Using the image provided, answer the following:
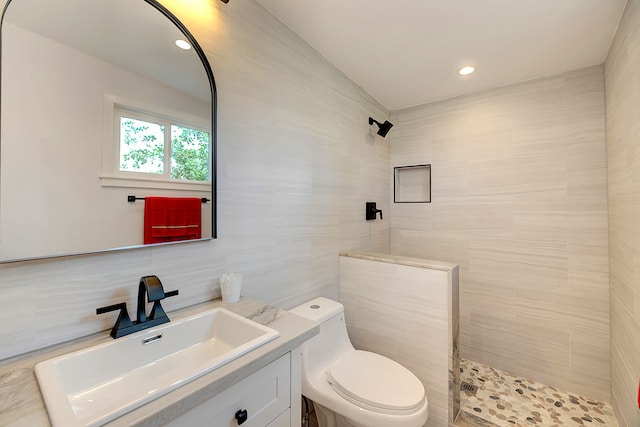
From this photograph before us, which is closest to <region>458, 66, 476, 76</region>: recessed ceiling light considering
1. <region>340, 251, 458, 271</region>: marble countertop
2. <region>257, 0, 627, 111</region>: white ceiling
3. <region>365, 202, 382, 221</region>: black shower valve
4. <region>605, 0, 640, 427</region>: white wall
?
<region>257, 0, 627, 111</region>: white ceiling

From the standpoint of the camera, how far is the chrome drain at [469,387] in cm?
195

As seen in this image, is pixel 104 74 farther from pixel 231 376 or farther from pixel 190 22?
pixel 231 376

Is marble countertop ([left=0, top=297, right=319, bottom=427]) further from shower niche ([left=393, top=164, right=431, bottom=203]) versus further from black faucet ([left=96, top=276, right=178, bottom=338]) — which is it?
shower niche ([left=393, top=164, right=431, bottom=203])

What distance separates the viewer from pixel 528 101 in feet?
6.90

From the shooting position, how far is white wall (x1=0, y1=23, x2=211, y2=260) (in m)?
0.76

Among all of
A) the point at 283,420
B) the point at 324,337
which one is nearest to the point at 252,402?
the point at 283,420

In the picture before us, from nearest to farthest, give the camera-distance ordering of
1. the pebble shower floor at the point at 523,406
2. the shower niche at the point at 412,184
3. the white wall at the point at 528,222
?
the pebble shower floor at the point at 523,406
the white wall at the point at 528,222
the shower niche at the point at 412,184

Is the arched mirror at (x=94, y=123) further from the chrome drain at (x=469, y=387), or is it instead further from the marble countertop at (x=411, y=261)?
the chrome drain at (x=469, y=387)

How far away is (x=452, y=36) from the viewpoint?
1636mm

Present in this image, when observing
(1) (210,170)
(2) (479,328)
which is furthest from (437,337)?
(1) (210,170)

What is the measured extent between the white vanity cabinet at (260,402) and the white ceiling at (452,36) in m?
1.71

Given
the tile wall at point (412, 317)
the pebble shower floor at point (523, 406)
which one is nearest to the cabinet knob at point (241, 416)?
the tile wall at point (412, 317)

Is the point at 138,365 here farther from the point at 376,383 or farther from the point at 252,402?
the point at 376,383

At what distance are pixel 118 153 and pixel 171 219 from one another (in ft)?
1.00
